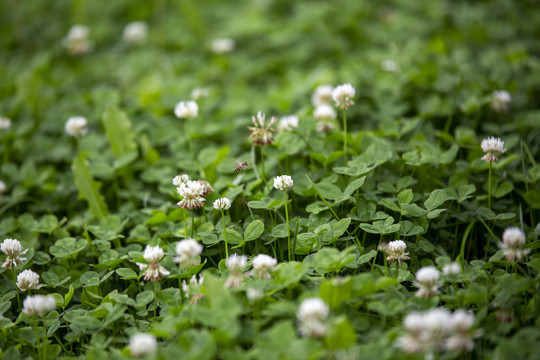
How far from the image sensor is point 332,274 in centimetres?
148

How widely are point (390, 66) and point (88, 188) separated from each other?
173 centimetres

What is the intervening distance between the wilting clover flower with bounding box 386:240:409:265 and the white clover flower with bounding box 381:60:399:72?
4.83ft

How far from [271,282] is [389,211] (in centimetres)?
58

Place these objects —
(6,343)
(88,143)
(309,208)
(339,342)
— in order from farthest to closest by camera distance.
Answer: (88,143), (309,208), (6,343), (339,342)

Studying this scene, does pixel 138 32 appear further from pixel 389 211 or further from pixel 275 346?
pixel 275 346

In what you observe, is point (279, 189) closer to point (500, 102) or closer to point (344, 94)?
point (344, 94)

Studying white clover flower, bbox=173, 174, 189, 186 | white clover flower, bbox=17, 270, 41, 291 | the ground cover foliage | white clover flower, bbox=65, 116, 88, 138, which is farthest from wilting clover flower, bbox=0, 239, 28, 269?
white clover flower, bbox=65, 116, 88, 138

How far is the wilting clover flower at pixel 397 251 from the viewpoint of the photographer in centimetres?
149

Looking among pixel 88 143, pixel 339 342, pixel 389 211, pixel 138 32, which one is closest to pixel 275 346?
pixel 339 342

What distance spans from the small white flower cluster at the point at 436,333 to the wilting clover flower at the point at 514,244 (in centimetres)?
35

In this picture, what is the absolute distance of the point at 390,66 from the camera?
2.72m

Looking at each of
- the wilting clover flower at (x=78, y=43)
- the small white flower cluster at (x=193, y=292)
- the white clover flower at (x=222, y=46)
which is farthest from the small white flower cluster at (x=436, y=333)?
the wilting clover flower at (x=78, y=43)

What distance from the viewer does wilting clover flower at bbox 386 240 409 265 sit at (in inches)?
58.6

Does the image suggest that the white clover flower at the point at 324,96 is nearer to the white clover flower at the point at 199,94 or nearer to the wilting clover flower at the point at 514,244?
the white clover flower at the point at 199,94
